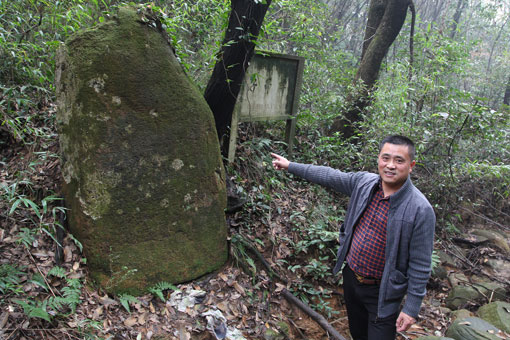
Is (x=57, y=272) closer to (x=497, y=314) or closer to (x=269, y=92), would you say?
(x=269, y=92)

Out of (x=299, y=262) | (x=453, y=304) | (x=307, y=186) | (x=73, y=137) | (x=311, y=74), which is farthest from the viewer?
(x=311, y=74)

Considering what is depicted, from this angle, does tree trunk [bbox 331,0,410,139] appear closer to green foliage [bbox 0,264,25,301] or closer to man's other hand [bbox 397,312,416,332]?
man's other hand [bbox 397,312,416,332]

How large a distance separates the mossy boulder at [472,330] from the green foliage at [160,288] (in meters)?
3.52

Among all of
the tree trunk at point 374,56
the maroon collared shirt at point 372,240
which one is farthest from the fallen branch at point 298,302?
the tree trunk at point 374,56

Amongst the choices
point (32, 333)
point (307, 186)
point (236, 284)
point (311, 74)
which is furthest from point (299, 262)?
point (311, 74)

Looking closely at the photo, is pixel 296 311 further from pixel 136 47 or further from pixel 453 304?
pixel 136 47

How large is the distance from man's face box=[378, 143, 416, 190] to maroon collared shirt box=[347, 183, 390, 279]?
0.19 metres

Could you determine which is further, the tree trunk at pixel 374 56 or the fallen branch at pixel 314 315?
the tree trunk at pixel 374 56

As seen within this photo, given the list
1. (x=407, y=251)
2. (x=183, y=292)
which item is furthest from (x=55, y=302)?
(x=407, y=251)

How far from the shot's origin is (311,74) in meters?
7.65

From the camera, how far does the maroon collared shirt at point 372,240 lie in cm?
275

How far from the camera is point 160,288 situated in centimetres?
336

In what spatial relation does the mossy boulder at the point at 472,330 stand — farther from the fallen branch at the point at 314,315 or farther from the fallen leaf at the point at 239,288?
the fallen leaf at the point at 239,288

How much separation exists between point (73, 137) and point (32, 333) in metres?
1.69
